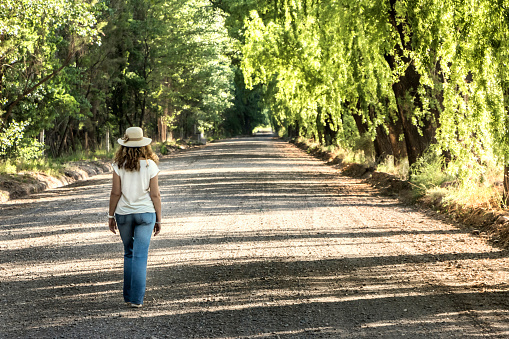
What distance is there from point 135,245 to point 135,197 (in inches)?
18.9

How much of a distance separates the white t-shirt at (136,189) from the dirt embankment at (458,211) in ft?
18.0

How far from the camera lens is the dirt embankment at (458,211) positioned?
10211 mm

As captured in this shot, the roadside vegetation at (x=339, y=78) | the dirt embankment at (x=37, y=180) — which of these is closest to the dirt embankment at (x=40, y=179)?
the dirt embankment at (x=37, y=180)

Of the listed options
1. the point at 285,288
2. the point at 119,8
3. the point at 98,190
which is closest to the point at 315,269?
the point at 285,288

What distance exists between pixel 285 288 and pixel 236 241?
9.72 ft

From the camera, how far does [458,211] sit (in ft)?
40.4

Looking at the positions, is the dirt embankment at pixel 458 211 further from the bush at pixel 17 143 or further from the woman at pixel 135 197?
the bush at pixel 17 143

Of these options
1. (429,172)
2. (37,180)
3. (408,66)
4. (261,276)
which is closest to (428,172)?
(429,172)

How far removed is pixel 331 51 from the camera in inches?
797

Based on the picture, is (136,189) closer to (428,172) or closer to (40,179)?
(428,172)

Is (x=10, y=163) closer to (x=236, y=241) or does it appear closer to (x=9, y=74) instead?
(x=9, y=74)

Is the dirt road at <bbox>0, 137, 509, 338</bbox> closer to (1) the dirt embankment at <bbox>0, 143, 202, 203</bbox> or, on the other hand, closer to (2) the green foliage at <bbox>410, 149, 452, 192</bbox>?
(2) the green foliage at <bbox>410, 149, 452, 192</bbox>

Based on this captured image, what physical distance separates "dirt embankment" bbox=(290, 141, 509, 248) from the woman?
5461mm

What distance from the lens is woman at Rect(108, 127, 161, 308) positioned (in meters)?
6.53
